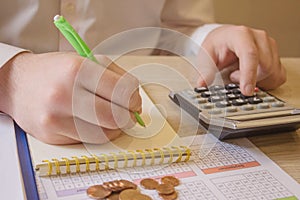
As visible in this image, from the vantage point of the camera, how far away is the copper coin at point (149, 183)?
46 centimetres

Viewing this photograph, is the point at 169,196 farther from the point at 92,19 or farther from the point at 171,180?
the point at 92,19

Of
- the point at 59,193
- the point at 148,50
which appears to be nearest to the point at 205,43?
the point at 148,50

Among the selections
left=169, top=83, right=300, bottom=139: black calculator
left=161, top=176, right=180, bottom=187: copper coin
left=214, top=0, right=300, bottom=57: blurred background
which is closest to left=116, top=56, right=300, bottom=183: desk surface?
left=169, top=83, right=300, bottom=139: black calculator

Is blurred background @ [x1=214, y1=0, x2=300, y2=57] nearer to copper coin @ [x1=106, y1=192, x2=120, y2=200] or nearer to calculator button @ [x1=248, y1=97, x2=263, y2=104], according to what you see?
calculator button @ [x1=248, y1=97, x2=263, y2=104]

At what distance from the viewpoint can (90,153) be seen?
0.50m

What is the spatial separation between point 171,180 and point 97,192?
8cm

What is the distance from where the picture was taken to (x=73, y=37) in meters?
0.52

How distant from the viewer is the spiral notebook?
475mm

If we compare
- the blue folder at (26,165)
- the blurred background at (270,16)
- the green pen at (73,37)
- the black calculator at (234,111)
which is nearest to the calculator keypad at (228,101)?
the black calculator at (234,111)

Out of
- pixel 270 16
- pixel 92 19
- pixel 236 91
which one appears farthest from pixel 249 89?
pixel 270 16

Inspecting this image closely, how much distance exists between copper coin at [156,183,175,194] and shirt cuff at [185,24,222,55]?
1.50ft

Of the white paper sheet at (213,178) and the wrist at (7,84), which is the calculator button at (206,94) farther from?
the wrist at (7,84)

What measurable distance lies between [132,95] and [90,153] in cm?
8

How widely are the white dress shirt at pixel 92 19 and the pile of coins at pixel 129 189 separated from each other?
0.45m
